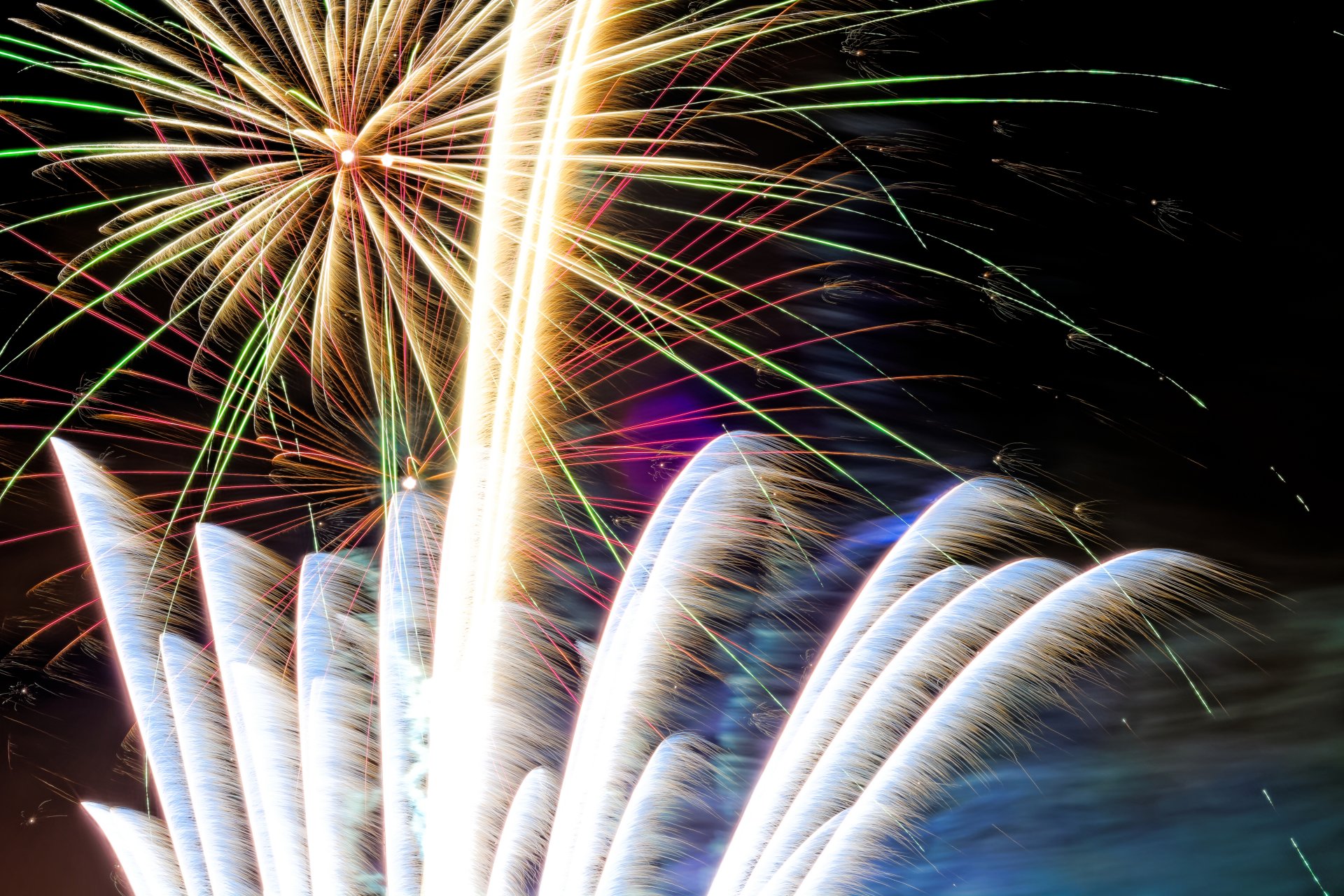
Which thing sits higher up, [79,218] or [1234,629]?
[79,218]

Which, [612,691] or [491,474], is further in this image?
[612,691]

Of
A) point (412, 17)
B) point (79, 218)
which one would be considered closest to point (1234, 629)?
point (412, 17)

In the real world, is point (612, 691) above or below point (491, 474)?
below

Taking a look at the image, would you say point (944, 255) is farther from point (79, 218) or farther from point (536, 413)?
point (79, 218)

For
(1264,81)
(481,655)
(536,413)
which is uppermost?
(1264,81)
